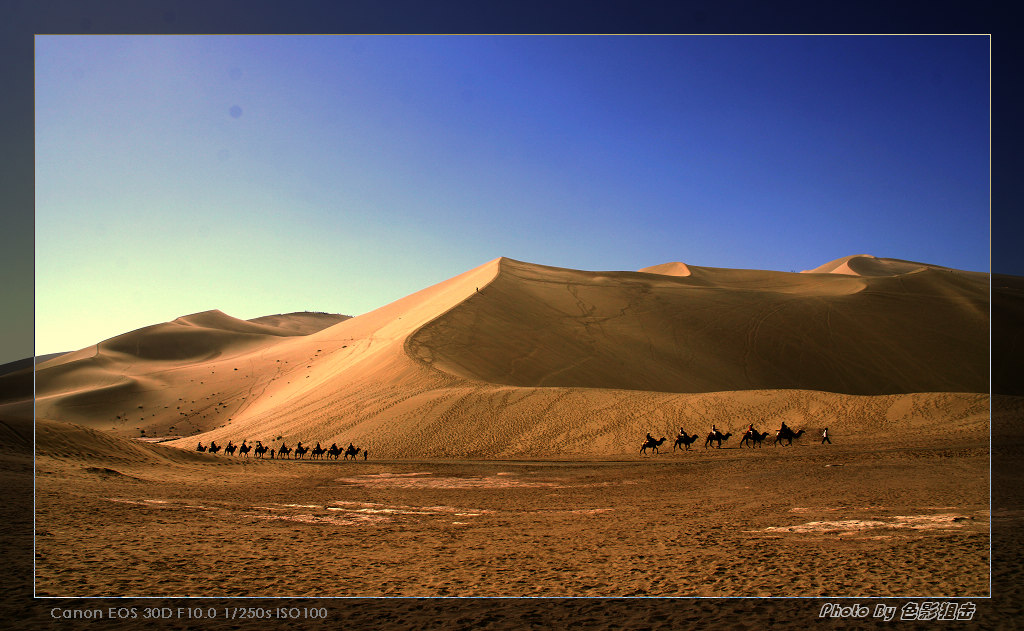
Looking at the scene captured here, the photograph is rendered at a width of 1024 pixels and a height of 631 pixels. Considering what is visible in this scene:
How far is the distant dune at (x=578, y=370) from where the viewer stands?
90.5ft

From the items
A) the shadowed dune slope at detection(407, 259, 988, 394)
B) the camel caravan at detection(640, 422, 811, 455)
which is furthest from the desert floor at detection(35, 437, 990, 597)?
the shadowed dune slope at detection(407, 259, 988, 394)

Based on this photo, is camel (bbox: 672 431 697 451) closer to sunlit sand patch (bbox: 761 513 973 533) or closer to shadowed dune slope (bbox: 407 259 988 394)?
sunlit sand patch (bbox: 761 513 973 533)

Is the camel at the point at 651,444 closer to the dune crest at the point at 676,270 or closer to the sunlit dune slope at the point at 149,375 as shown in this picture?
the sunlit dune slope at the point at 149,375

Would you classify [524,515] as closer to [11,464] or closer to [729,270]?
[11,464]

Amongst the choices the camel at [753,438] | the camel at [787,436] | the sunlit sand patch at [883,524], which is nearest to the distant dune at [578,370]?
the camel at [787,436]

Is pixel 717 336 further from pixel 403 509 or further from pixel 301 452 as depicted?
pixel 403 509

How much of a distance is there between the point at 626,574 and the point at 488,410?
22.8m

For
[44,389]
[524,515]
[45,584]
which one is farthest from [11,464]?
[44,389]

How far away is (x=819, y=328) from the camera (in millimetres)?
52625

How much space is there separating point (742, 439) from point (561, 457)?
6775 mm

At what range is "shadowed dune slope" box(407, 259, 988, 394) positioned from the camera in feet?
139

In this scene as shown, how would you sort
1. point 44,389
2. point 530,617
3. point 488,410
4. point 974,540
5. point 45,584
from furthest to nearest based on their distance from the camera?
point 44,389 → point 488,410 → point 974,540 → point 45,584 → point 530,617

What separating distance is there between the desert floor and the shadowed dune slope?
21453 millimetres

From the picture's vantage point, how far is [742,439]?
24.4 meters
